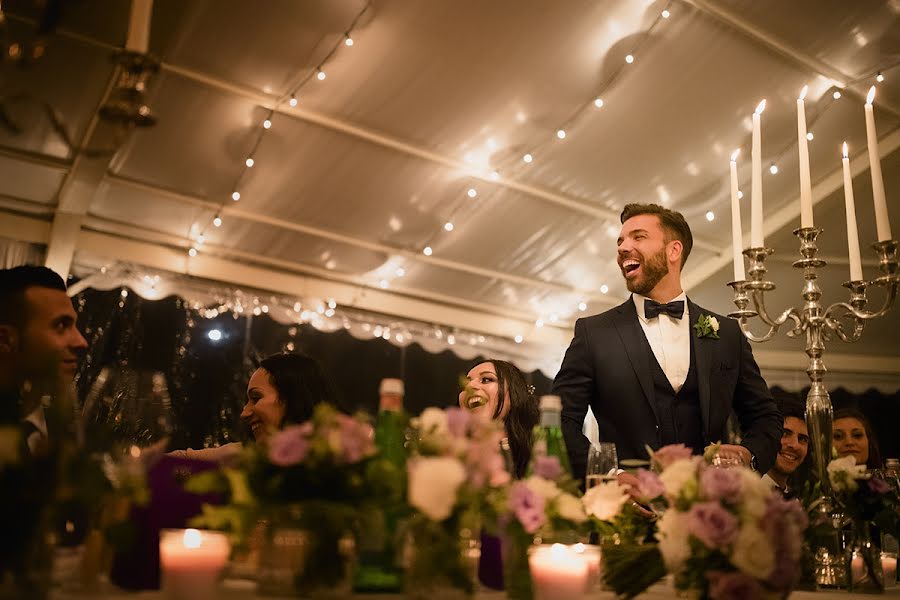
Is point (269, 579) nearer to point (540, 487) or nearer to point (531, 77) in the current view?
point (540, 487)

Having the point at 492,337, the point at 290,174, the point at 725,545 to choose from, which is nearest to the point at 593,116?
the point at 290,174

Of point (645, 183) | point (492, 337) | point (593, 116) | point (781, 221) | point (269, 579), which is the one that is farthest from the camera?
point (492, 337)

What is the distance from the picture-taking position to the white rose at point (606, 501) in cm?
137

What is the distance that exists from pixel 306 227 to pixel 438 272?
138cm

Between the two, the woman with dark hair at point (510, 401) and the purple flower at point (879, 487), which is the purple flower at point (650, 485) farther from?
the woman with dark hair at point (510, 401)

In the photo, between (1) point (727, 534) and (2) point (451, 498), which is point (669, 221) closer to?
(1) point (727, 534)

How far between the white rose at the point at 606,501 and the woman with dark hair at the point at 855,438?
8.99 ft

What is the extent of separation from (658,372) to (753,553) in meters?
1.45

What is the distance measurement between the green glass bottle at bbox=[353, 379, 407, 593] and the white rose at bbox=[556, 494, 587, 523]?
0.24 metres

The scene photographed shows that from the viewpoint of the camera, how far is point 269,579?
99cm

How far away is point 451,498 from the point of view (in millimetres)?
965

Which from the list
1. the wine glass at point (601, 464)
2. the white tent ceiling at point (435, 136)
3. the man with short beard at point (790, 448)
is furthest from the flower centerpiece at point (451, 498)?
the white tent ceiling at point (435, 136)

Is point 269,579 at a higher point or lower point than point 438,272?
lower

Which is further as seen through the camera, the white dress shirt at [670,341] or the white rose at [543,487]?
the white dress shirt at [670,341]
